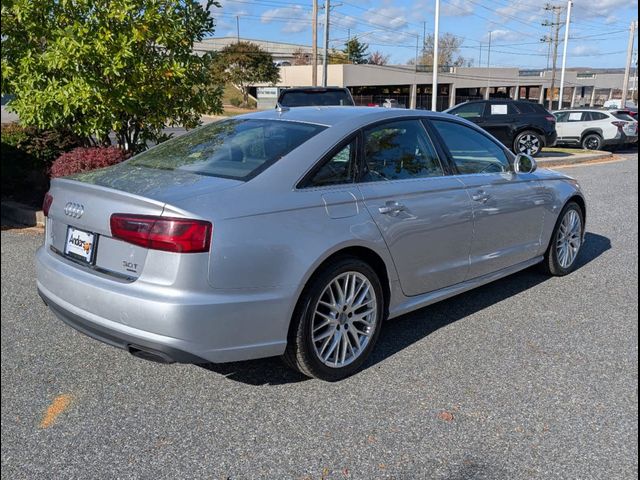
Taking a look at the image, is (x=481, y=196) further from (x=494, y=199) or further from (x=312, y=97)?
(x=312, y=97)

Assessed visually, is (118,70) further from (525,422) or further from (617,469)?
(617,469)

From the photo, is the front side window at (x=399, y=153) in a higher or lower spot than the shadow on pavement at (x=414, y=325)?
higher

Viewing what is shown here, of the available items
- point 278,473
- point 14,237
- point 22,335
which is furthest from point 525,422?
point 14,237

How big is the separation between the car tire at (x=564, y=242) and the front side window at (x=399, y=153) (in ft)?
6.12

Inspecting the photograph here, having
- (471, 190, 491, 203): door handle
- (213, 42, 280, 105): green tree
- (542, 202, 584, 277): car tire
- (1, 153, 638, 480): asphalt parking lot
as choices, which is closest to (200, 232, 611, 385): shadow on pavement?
(1, 153, 638, 480): asphalt parking lot

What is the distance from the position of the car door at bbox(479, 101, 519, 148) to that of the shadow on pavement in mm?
10988

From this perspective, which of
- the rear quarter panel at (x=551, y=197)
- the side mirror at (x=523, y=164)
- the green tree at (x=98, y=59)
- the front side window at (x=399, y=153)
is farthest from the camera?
the green tree at (x=98, y=59)

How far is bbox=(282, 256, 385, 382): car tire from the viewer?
3.29 meters

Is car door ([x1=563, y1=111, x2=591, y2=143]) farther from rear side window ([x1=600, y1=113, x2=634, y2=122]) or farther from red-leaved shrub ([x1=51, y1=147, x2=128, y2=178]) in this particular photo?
red-leaved shrub ([x1=51, y1=147, x2=128, y2=178])

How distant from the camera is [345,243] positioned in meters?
3.39

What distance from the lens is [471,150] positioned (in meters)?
4.71

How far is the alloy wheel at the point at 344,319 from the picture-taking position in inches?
135

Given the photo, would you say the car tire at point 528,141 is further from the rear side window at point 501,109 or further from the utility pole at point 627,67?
the utility pole at point 627,67

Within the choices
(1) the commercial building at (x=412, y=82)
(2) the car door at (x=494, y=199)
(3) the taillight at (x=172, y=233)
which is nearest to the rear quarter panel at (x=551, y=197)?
(2) the car door at (x=494, y=199)
